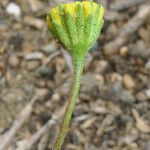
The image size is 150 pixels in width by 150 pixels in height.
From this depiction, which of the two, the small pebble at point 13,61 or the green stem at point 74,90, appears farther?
the small pebble at point 13,61

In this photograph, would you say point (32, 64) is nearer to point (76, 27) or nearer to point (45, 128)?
point (45, 128)

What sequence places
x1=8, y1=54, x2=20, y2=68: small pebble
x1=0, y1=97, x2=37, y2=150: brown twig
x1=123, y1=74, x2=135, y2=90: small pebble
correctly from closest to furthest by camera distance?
1. x1=0, y1=97, x2=37, y2=150: brown twig
2. x1=123, y1=74, x2=135, y2=90: small pebble
3. x1=8, y1=54, x2=20, y2=68: small pebble

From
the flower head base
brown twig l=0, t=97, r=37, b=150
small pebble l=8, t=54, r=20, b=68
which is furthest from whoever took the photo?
small pebble l=8, t=54, r=20, b=68

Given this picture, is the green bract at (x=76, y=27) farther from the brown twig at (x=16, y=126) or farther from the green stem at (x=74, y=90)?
the brown twig at (x=16, y=126)

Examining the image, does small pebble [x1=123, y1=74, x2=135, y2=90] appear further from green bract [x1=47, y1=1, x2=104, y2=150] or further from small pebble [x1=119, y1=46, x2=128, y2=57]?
green bract [x1=47, y1=1, x2=104, y2=150]

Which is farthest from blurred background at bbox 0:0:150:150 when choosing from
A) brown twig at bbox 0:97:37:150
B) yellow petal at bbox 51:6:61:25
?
yellow petal at bbox 51:6:61:25

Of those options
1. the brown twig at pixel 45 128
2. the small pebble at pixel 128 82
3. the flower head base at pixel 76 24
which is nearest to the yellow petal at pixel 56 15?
the flower head base at pixel 76 24

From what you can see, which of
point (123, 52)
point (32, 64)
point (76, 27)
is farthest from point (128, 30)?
point (76, 27)
